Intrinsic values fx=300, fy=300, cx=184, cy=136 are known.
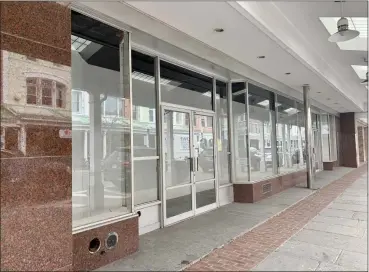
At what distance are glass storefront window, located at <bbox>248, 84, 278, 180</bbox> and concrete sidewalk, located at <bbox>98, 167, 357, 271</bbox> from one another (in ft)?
4.51

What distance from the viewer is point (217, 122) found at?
23.0 ft

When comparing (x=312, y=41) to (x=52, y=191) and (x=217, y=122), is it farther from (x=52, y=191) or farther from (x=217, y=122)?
(x=52, y=191)

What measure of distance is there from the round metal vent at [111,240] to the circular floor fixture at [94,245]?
11 cm

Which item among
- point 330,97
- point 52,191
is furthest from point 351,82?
point 52,191

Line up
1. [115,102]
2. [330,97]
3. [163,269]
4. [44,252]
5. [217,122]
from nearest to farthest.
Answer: [44,252]
[163,269]
[115,102]
[217,122]
[330,97]

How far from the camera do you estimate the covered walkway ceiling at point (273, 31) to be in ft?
12.4

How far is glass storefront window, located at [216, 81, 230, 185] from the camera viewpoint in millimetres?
7048

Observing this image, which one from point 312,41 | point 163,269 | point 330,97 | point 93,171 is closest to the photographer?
point 163,269

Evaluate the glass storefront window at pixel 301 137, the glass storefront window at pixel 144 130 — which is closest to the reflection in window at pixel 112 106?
the glass storefront window at pixel 144 130

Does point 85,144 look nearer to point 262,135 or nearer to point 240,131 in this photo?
point 240,131

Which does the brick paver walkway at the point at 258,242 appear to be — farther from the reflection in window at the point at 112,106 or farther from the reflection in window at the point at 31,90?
the reflection in window at the point at 31,90

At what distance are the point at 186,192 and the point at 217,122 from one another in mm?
2011

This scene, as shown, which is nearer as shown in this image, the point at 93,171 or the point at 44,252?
the point at 44,252

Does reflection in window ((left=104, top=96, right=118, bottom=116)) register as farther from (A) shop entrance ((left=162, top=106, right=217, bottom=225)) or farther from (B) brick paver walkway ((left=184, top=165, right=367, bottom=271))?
(B) brick paver walkway ((left=184, top=165, right=367, bottom=271))
